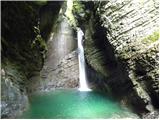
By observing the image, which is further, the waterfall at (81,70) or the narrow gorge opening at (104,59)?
the waterfall at (81,70)

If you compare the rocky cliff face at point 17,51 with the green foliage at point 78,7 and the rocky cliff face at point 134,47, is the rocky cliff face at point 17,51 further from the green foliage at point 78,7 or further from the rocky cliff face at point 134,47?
the green foliage at point 78,7

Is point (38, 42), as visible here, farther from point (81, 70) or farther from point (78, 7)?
Result: point (81, 70)

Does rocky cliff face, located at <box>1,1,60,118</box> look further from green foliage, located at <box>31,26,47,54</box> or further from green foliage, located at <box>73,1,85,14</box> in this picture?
green foliage, located at <box>73,1,85,14</box>

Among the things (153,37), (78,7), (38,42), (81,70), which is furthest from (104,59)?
(153,37)

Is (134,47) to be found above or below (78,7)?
below

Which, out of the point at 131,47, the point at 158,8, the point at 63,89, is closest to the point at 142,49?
the point at 131,47

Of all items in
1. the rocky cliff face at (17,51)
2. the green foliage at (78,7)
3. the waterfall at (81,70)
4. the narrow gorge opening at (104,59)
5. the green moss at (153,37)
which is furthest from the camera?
the waterfall at (81,70)

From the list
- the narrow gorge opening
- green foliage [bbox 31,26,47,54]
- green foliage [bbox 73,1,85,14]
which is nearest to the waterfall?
green foliage [bbox 73,1,85,14]

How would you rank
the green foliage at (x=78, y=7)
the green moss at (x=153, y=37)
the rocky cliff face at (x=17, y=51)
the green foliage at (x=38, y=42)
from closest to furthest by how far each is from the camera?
the rocky cliff face at (x=17, y=51) < the green moss at (x=153, y=37) < the green foliage at (x=38, y=42) < the green foliage at (x=78, y=7)

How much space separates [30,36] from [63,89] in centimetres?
1265

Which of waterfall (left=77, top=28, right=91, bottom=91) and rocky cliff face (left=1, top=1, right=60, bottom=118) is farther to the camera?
waterfall (left=77, top=28, right=91, bottom=91)

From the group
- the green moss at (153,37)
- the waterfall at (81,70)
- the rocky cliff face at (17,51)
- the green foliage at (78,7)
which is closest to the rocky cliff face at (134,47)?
the green moss at (153,37)

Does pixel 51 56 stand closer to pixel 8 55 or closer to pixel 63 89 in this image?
pixel 63 89

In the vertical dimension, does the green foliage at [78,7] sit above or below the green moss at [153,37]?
above
